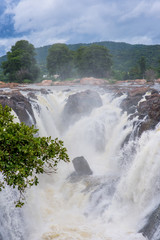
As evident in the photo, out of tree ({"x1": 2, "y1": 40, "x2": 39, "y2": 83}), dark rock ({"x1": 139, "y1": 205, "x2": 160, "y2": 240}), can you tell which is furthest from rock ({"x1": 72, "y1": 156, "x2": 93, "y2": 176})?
tree ({"x1": 2, "y1": 40, "x2": 39, "y2": 83})

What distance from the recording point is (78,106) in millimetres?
28203

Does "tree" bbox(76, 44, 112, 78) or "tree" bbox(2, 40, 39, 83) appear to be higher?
"tree" bbox(2, 40, 39, 83)

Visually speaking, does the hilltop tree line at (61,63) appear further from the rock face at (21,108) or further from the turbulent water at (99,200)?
the turbulent water at (99,200)

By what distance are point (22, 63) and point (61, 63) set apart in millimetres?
11835

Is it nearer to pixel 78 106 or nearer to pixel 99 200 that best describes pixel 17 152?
pixel 99 200

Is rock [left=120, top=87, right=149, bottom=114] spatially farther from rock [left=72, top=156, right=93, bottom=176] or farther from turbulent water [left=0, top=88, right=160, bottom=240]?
rock [left=72, top=156, right=93, bottom=176]

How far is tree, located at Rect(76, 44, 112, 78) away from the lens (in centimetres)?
6406

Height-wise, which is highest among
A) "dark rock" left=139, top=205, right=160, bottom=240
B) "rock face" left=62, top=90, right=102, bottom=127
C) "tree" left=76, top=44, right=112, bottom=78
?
"tree" left=76, top=44, right=112, bottom=78

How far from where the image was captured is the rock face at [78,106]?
27.9 metres

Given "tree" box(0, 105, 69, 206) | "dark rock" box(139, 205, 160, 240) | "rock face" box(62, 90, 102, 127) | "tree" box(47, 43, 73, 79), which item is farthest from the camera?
"tree" box(47, 43, 73, 79)

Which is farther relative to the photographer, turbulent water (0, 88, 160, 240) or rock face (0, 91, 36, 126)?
rock face (0, 91, 36, 126)

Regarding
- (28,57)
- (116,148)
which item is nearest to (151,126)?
(116,148)

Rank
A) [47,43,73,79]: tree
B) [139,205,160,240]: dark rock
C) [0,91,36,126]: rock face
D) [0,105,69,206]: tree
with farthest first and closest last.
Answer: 1. [47,43,73,79]: tree
2. [0,91,36,126]: rock face
3. [139,205,160,240]: dark rock
4. [0,105,69,206]: tree

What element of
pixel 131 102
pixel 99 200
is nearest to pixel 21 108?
pixel 99 200
